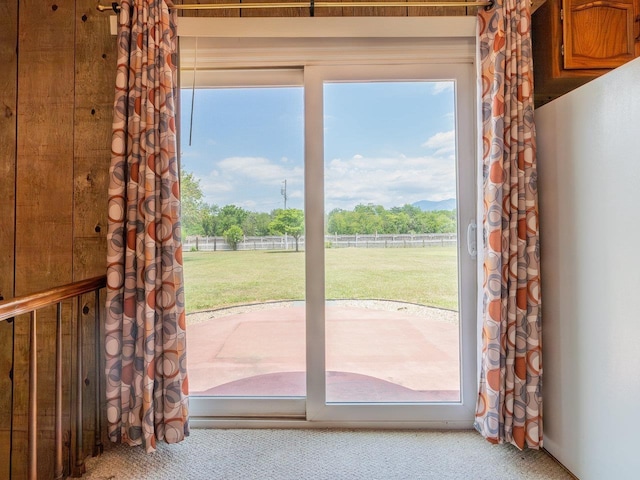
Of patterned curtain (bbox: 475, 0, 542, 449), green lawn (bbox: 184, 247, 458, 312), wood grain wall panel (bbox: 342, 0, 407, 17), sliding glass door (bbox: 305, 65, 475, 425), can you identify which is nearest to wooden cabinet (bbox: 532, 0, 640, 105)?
patterned curtain (bbox: 475, 0, 542, 449)

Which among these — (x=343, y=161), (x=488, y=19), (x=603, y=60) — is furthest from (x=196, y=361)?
(x=603, y=60)

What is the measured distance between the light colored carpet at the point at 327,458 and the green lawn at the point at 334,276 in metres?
0.67

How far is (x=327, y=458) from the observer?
1.52 meters

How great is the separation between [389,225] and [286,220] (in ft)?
1.87

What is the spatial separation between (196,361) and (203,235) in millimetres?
702

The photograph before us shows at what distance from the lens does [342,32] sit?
5.50 ft

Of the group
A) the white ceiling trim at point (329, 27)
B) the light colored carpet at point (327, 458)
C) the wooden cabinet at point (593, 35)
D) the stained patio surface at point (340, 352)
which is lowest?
the light colored carpet at point (327, 458)

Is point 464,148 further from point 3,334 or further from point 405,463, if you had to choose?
point 3,334

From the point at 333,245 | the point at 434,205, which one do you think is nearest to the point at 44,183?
the point at 333,245

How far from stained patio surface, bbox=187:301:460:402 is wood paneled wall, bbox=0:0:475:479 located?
0.75 m

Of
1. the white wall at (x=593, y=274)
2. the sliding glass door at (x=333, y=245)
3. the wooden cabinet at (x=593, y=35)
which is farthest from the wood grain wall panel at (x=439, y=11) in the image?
the white wall at (x=593, y=274)

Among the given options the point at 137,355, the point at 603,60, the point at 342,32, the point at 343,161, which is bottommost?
the point at 137,355

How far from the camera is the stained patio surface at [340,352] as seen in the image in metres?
1.79

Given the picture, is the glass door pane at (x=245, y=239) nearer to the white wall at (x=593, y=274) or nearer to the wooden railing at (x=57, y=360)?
the wooden railing at (x=57, y=360)
